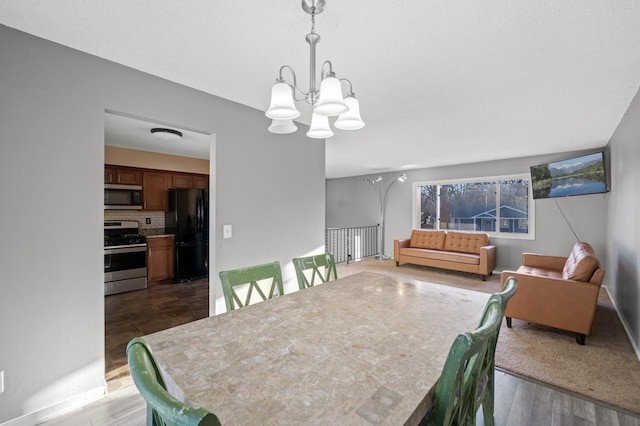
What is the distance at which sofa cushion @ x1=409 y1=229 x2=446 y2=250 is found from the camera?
6273 mm

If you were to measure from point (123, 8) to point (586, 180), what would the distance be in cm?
585

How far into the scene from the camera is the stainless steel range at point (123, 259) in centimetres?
430

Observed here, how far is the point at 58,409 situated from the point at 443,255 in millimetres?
5818

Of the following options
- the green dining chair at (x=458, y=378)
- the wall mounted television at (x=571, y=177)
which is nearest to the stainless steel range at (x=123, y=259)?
the green dining chair at (x=458, y=378)

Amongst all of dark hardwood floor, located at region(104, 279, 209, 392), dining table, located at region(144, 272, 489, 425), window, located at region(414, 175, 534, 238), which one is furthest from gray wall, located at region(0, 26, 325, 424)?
window, located at region(414, 175, 534, 238)

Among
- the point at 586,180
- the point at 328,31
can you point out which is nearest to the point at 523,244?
the point at 586,180

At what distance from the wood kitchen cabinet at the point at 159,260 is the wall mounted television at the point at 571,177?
6.61m

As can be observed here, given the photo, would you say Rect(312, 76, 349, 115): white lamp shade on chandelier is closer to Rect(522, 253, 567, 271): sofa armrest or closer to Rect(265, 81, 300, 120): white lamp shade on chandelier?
Rect(265, 81, 300, 120): white lamp shade on chandelier

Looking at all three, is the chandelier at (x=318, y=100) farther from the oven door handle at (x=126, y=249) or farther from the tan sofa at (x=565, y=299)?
the oven door handle at (x=126, y=249)

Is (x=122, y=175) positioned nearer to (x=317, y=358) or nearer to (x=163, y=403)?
(x=317, y=358)

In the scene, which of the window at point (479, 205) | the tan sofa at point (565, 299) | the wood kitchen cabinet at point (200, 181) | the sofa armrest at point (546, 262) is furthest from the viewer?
the window at point (479, 205)

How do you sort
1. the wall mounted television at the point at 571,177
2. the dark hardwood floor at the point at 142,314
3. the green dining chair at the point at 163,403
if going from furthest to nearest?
the wall mounted television at the point at 571,177 → the dark hardwood floor at the point at 142,314 → the green dining chair at the point at 163,403

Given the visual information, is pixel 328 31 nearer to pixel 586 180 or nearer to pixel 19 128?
pixel 19 128

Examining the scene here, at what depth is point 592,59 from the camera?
1986 mm
